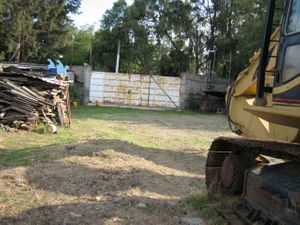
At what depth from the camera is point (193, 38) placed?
1553 inches

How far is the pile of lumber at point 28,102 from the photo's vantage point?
50.8 feet

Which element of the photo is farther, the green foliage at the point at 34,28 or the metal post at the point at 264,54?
the green foliage at the point at 34,28

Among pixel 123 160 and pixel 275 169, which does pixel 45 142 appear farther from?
pixel 275 169

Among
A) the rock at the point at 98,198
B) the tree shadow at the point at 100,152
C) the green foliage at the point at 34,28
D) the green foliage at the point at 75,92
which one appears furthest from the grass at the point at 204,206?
the green foliage at the point at 34,28

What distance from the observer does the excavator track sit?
525cm

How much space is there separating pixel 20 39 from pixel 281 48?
36342 millimetres

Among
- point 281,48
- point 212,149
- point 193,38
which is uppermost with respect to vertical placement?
point 193,38

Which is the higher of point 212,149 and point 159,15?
point 159,15

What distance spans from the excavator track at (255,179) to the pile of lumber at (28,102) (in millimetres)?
9131

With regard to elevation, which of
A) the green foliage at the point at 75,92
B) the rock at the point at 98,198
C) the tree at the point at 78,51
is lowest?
the rock at the point at 98,198

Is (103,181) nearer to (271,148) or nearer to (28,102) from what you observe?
(271,148)

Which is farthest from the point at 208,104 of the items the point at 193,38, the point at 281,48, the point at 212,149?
the point at 281,48

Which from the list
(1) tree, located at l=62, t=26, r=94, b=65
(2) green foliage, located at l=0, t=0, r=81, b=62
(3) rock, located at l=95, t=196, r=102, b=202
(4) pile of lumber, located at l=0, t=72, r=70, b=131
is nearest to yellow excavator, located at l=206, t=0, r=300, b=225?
(3) rock, located at l=95, t=196, r=102, b=202

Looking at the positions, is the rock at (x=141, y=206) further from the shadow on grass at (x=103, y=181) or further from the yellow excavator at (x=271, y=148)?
the yellow excavator at (x=271, y=148)
